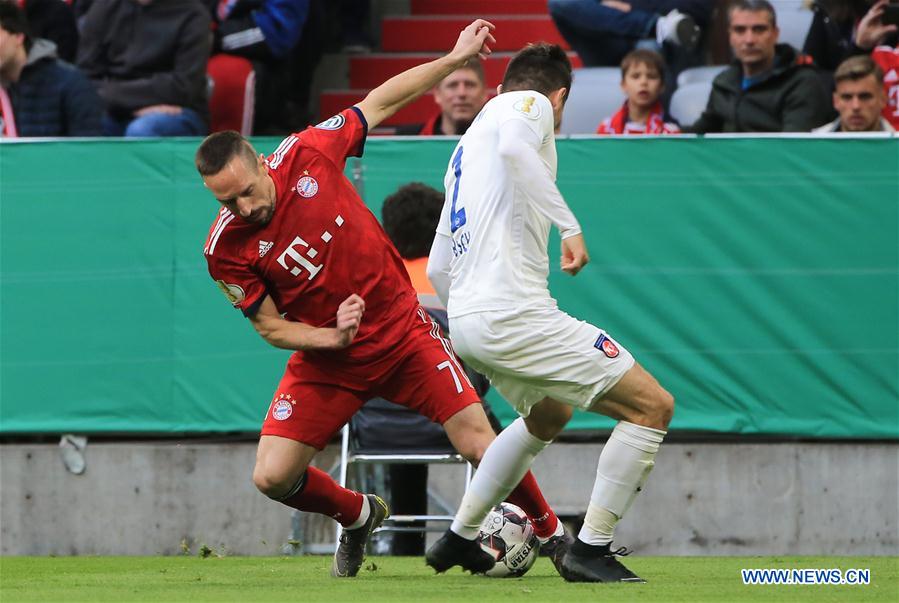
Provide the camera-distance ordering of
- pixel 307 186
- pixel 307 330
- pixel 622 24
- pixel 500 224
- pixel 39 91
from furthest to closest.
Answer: pixel 622 24 < pixel 39 91 < pixel 307 186 < pixel 307 330 < pixel 500 224

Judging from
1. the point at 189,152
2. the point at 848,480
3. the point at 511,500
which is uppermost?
the point at 189,152

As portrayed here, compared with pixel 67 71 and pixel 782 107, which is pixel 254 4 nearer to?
pixel 67 71

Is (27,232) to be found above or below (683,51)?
below

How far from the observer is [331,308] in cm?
642

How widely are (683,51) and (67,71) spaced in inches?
167

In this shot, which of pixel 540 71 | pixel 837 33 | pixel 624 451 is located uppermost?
pixel 540 71

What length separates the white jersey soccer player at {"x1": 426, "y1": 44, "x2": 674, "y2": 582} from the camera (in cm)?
575

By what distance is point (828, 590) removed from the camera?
5777 millimetres

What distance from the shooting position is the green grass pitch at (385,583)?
18.0 ft

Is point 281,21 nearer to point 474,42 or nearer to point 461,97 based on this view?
point 461,97

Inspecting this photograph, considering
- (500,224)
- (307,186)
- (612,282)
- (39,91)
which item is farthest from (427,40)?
(500,224)

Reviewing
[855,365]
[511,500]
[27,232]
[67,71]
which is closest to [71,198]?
[27,232]

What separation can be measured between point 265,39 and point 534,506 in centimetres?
589

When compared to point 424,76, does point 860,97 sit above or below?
below
